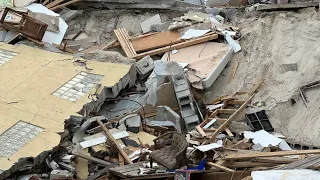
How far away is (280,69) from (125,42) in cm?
397

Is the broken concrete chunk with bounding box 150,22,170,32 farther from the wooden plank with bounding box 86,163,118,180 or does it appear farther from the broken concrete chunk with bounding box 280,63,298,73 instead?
the wooden plank with bounding box 86,163,118,180

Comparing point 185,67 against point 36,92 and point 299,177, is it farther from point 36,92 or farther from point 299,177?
point 299,177

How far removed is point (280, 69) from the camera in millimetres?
12406

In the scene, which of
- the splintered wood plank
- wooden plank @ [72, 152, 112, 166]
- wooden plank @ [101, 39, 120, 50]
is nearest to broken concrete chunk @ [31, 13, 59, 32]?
wooden plank @ [101, 39, 120, 50]

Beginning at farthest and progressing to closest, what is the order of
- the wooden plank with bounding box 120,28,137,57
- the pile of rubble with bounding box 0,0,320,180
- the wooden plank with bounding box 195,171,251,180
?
the wooden plank with bounding box 120,28,137,57 → the pile of rubble with bounding box 0,0,320,180 → the wooden plank with bounding box 195,171,251,180

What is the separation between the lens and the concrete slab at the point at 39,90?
392 inches

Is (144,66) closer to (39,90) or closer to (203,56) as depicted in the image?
(203,56)

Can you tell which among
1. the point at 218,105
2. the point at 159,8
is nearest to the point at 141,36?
the point at 159,8

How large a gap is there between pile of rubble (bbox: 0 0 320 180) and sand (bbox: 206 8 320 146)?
0.70ft

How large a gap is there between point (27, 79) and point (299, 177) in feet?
22.7

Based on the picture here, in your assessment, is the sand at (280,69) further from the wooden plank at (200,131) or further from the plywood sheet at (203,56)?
the wooden plank at (200,131)

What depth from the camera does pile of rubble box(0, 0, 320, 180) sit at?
8961mm

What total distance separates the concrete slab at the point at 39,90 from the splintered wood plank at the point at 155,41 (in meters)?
1.49

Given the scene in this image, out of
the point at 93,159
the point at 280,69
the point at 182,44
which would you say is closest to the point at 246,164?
the point at 93,159
